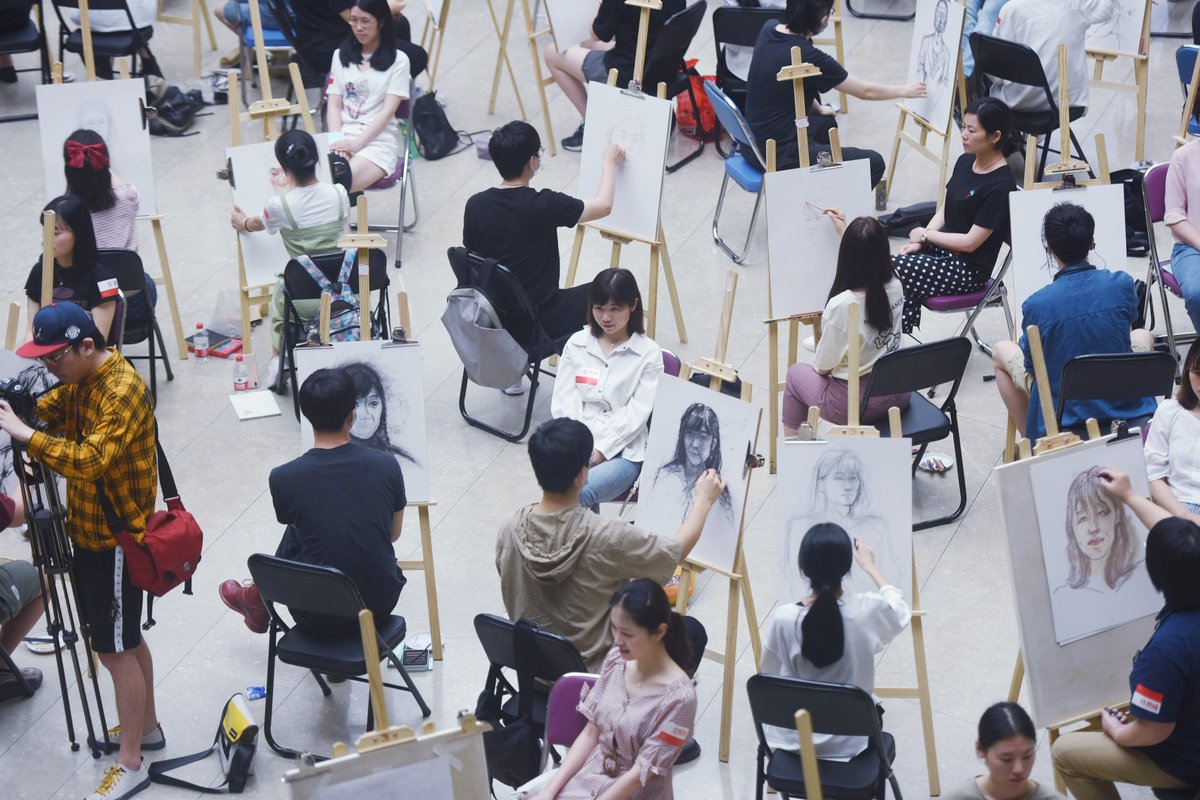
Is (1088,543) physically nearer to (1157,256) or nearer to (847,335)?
(847,335)

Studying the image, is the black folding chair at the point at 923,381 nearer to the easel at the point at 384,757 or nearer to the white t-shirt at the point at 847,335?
the white t-shirt at the point at 847,335

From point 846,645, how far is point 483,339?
220 centimetres

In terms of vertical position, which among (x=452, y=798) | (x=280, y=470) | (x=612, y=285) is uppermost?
(x=612, y=285)

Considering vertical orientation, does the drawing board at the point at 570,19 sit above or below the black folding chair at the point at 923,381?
above

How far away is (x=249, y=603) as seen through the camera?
471cm

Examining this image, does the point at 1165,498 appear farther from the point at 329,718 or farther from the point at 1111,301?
the point at 329,718

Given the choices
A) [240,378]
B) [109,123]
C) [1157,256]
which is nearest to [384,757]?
[240,378]

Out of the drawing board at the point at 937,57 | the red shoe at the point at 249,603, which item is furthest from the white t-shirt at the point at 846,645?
the drawing board at the point at 937,57

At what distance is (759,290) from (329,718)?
113 inches

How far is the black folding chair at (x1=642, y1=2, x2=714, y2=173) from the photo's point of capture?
22.8 feet

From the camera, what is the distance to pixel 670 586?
498 centimetres

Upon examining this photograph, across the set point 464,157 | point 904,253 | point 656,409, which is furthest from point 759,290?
point 656,409

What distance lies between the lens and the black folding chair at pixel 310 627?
412cm

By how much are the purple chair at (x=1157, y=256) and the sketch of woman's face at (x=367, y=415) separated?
9.70ft
